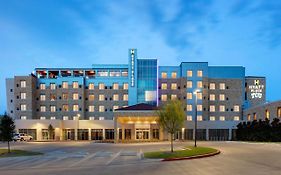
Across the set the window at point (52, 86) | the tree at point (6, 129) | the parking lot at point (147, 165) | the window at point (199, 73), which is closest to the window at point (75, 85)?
the window at point (52, 86)

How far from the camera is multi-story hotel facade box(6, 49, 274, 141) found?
76812mm

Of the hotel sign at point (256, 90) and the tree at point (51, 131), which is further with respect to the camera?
the hotel sign at point (256, 90)

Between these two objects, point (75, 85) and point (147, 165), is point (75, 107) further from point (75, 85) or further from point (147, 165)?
point (147, 165)

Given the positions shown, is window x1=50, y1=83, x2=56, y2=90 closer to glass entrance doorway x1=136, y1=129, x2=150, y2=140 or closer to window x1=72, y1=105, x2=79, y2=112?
window x1=72, y1=105, x2=79, y2=112

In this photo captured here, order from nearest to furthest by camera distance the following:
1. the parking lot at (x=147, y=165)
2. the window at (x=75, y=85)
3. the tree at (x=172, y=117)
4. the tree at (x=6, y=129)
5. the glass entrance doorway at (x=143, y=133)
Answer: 1. the parking lot at (x=147, y=165)
2. the tree at (x=172, y=117)
3. the tree at (x=6, y=129)
4. the glass entrance doorway at (x=143, y=133)
5. the window at (x=75, y=85)

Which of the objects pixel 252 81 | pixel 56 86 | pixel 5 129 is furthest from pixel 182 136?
pixel 5 129

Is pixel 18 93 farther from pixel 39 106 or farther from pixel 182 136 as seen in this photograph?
pixel 182 136

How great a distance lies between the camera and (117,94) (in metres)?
83.4

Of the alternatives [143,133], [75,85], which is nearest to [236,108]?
[143,133]

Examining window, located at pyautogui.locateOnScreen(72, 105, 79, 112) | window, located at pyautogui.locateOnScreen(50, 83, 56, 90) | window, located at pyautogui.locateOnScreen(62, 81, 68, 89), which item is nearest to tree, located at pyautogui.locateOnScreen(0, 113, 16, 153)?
window, located at pyautogui.locateOnScreen(72, 105, 79, 112)

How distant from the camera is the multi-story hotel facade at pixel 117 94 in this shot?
76.8 m

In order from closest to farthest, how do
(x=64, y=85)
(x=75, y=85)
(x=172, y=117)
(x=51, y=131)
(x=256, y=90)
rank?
(x=172, y=117) → (x=51, y=131) → (x=75, y=85) → (x=64, y=85) → (x=256, y=90)

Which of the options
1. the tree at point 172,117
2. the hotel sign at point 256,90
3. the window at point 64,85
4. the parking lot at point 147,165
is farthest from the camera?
the hotel sign at point 256,90

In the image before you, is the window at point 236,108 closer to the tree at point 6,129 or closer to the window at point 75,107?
the window at point 75,107
